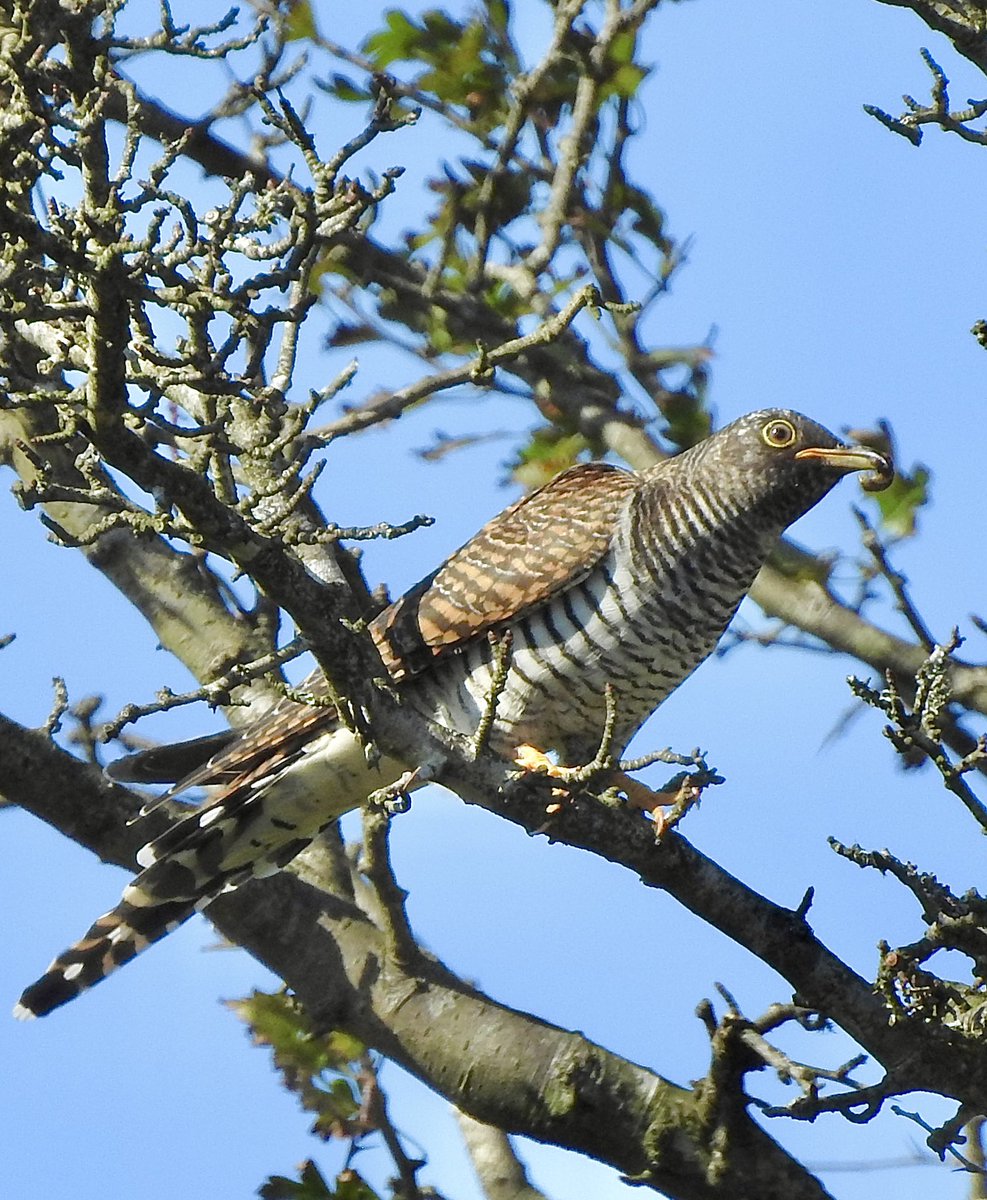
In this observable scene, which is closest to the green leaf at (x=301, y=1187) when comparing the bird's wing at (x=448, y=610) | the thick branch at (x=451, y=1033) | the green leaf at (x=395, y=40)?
the thick branch at (x=451, y=1033)

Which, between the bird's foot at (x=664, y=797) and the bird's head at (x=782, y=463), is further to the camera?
the bird's head at (x=782, y=463)

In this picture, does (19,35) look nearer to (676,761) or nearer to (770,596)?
(676,761)

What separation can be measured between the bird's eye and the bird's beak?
0.17ft

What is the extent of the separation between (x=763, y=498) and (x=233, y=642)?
63.3 inches

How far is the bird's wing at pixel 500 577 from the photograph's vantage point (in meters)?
4.42

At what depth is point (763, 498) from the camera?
15.7ft

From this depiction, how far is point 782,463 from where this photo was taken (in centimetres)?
488

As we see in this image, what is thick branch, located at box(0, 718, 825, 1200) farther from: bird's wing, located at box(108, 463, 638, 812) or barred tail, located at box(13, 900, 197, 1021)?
bird's wing, located at box(108, 463, 638, 812)

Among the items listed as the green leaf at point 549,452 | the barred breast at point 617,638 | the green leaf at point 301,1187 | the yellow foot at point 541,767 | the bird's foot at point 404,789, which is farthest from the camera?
the green leaf at point 549,452

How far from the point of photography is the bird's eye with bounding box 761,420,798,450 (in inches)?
194

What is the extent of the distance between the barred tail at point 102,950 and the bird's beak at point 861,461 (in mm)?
2213

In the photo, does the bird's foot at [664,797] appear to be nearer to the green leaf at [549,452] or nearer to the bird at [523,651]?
the bird at [523,651]

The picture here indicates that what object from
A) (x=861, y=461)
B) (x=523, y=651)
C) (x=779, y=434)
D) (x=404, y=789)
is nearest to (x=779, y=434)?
(x=779, y=434)

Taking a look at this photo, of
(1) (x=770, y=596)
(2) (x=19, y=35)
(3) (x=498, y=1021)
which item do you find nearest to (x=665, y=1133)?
(3) (x=498, y=1021)
